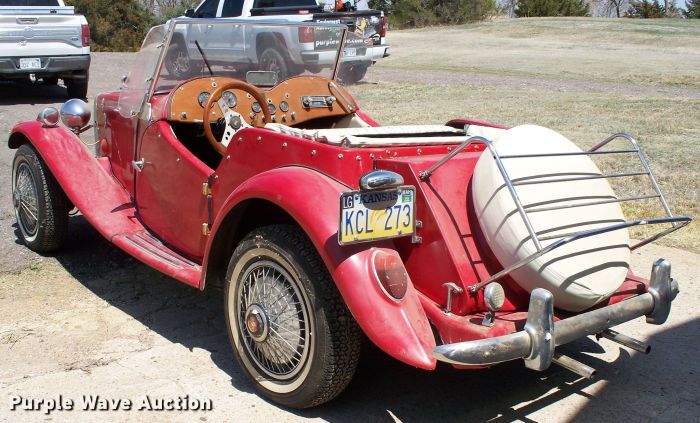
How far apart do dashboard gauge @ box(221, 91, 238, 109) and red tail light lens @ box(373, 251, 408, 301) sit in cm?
178

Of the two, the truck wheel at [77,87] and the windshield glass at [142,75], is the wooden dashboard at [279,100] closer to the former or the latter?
the windshield glass at [142,75]

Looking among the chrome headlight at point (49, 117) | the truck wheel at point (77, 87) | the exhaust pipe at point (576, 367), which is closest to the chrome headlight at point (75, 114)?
the chrome headlight at point (49, 117)

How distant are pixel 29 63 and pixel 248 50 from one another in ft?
27.5

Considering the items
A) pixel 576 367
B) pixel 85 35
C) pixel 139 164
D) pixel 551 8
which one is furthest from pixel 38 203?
pixel 551 8

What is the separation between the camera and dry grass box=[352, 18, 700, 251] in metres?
8.65

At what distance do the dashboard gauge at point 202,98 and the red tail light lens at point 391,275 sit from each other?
6.26ft

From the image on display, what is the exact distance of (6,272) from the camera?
4.86 metres

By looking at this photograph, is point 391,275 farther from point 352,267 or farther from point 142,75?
point 142,75

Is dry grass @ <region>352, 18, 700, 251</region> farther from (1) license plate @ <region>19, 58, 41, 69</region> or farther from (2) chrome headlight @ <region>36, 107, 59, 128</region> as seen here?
(1) license plate @ <region>19, 58, 41, 69</region>

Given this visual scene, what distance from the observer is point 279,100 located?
15.3 ft

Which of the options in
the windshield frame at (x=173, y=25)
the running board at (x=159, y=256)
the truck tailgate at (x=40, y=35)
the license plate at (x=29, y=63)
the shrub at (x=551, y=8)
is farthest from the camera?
the shrub at (x=551, y=8)

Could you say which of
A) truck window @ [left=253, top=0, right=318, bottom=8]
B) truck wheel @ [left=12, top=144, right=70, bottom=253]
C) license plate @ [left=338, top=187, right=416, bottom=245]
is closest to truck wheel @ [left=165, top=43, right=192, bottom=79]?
truck wheel @ [left=12, top=144, right=70, bottom=253]

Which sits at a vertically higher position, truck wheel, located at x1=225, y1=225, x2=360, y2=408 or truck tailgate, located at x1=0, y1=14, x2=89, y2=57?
truck tailgate, located at x1=0, y1=14, x2=89, y2=57

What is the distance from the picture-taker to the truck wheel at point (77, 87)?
12.7 meters
